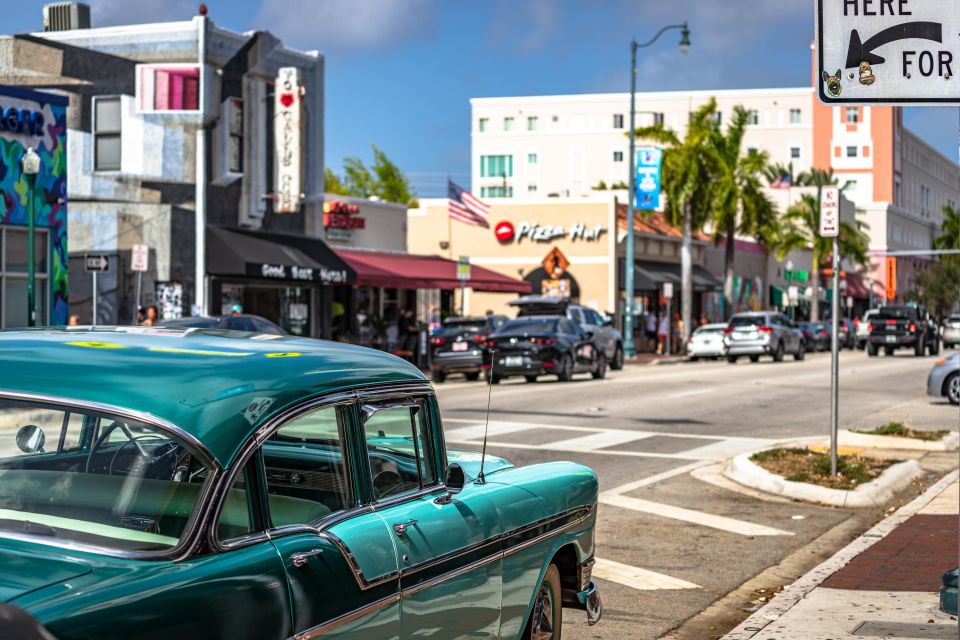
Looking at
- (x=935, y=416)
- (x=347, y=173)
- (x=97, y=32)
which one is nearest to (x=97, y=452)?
(x=935, y=416)

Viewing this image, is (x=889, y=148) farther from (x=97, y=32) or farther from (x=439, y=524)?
(x=439, y=524)

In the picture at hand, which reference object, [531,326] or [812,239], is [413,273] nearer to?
[531,326]

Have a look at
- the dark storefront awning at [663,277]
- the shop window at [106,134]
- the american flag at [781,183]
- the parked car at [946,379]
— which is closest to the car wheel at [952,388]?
the parked car at [946,379]

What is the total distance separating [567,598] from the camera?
19.5 feet

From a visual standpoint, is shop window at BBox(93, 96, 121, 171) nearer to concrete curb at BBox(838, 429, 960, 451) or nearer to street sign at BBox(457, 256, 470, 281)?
street sign at BBox(457, 256, 470, 281)

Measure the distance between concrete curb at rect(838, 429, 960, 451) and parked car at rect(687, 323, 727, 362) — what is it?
28090 mm

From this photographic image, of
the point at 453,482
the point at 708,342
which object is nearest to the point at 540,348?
the point at 708,342

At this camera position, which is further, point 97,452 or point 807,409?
point 807,409

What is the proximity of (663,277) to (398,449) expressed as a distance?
54.2 m

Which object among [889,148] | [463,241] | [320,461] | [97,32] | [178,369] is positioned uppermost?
[889,148]

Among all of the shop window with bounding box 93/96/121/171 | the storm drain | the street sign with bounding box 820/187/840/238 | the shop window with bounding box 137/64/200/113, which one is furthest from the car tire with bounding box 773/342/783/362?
the storm drain

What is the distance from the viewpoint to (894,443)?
53.0ft

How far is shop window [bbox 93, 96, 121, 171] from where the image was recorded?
102 feet

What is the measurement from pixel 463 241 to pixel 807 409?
3415 cm
